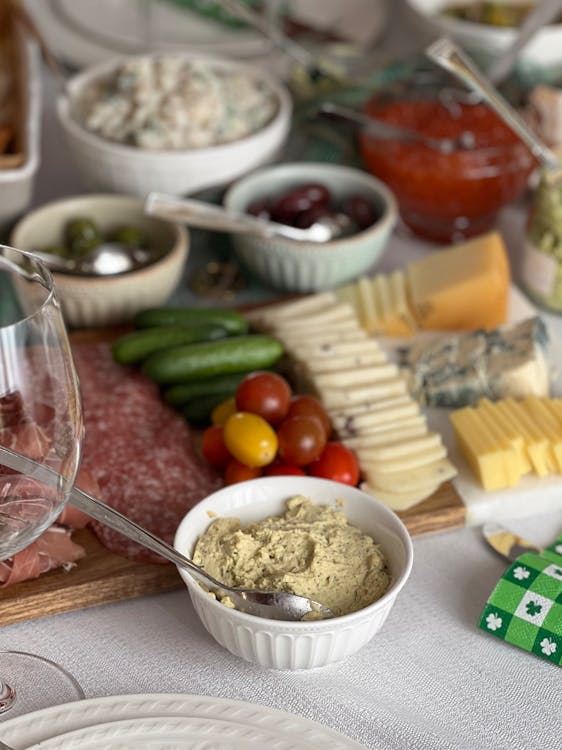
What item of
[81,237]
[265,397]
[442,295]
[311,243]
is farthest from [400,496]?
[81,237]

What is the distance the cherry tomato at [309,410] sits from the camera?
1588 mm

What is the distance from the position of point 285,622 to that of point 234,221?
936 mm

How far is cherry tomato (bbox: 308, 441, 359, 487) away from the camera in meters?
1.52

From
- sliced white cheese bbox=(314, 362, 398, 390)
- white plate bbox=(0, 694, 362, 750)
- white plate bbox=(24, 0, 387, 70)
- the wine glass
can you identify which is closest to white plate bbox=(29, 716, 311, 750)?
white plate bbox=(0, 694, 362, 750)

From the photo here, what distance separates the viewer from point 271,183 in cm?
215

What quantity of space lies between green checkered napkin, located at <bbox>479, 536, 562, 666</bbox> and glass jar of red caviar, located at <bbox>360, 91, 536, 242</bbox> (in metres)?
0.98

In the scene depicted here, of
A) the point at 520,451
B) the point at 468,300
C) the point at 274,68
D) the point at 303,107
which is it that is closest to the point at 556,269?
the point at 468,300

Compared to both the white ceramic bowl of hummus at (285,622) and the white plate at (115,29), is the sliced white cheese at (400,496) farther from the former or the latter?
the white plate at (115,29)

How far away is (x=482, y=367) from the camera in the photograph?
174 centimetres

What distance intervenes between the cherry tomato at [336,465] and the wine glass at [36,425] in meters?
0.45

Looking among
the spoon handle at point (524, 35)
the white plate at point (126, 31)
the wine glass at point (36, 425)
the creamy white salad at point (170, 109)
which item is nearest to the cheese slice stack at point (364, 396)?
the creamy white salad at point (170, 109)

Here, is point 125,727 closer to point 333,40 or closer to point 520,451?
point 520,451

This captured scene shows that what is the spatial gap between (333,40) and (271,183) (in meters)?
0.67

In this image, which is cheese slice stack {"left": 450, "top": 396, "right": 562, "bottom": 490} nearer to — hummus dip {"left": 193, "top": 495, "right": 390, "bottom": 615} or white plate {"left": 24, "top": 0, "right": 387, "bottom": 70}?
hummus dip {"left": 193, "top": 495, "right": 390, "bottom": 615}
